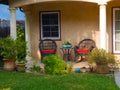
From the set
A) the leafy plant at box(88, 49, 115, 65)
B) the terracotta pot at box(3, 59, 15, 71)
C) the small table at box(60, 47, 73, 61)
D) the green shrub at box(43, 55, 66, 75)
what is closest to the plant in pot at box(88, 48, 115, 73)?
the leafy plant at box(88, 49, 115, 65)

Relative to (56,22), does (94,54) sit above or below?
below

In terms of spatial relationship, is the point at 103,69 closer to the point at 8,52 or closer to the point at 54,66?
the point at 54,66

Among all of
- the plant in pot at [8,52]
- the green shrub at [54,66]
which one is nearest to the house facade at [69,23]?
the plant in pot at [8,52]

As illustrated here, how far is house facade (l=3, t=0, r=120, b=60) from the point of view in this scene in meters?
16.4

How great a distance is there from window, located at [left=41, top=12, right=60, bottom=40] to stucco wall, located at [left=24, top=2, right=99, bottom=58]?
0.21 metres

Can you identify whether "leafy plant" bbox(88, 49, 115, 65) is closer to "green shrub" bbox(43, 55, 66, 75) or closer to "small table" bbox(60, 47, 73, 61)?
"green shrub" bbox(43, 55, 66, 75)

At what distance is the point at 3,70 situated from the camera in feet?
47.2

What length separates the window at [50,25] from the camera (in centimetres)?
1733

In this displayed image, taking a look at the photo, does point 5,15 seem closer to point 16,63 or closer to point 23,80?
point 16,63

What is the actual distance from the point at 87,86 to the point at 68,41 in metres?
6.61

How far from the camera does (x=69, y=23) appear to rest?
674 inches

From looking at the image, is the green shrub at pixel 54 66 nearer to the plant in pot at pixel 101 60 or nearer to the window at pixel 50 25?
the plant in pot at pixel 101 60

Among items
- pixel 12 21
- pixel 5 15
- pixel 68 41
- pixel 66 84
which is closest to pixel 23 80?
pixel 66 84

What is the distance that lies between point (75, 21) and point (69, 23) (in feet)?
1.03
